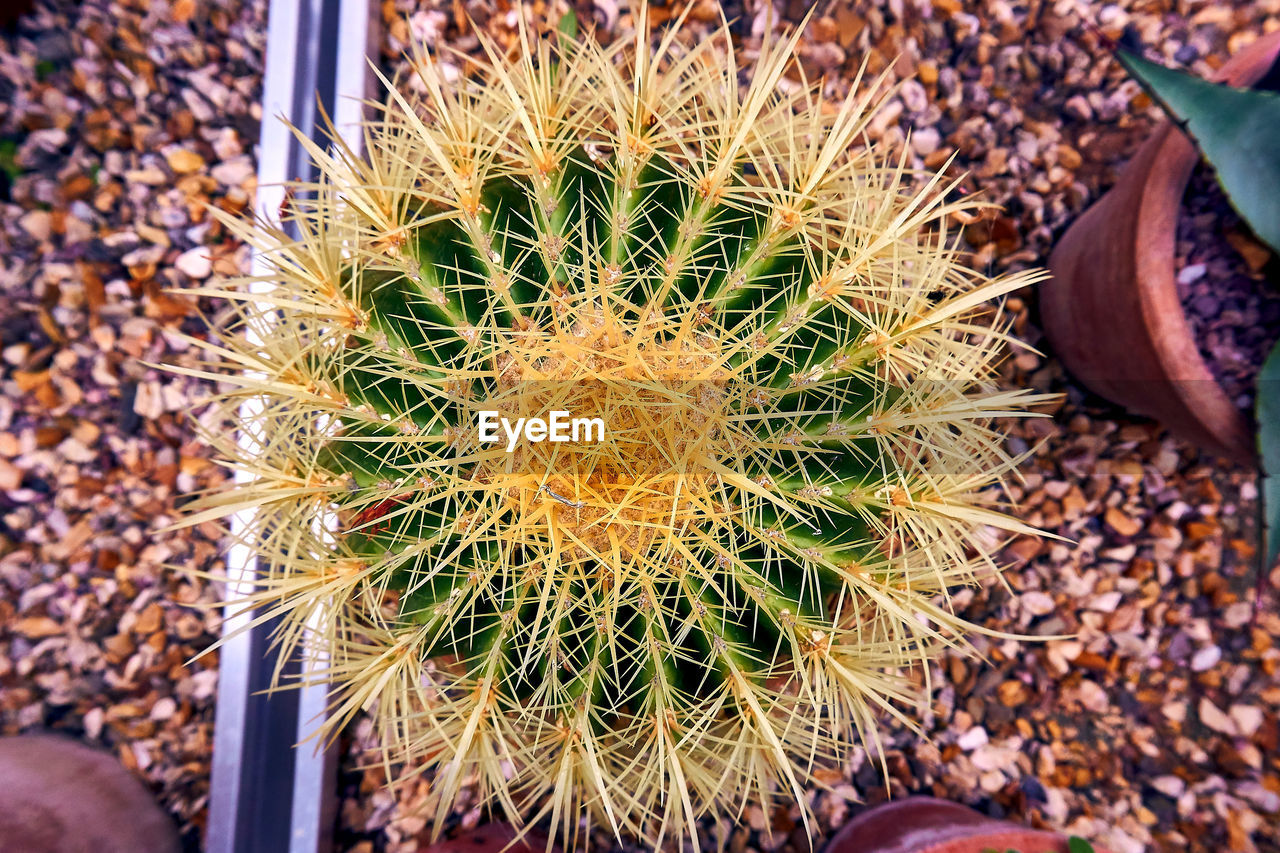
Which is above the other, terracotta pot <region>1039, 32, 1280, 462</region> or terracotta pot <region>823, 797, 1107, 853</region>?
terracotta pot <region>1039, 32, 1280, 462</region>

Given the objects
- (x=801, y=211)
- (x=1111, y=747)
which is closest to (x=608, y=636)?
(x=801, y=211)

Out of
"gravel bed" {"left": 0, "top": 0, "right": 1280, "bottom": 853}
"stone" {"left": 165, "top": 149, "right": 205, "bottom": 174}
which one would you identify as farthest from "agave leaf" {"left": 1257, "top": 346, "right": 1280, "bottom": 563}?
"stone" {"left": 165, "top": 149, "right": 205, "bottom": 174}

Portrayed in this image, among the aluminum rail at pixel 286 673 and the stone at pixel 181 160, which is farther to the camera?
the stone at pixel 181 160

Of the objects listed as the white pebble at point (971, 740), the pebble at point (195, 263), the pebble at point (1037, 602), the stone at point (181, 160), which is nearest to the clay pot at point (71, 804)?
the pebble at point (195, 263)

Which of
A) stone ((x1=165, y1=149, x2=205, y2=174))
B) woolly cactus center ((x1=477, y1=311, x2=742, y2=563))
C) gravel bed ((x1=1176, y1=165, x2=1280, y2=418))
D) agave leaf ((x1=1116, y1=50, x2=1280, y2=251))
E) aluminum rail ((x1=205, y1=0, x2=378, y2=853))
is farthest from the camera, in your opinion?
stone ((x1=165, y1=149, x2=205, y2=174))

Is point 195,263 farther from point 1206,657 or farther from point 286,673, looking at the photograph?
point 1206,657

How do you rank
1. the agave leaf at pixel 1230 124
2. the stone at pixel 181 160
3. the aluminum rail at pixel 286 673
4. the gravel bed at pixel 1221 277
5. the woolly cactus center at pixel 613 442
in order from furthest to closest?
the stone at pixel 181 160, the aluminum rail at pixel 286 673, the gravel bed at pixel 1221 277, the agave leaf at pixel 1230 124, the woolly cactus center at pixel 613 442

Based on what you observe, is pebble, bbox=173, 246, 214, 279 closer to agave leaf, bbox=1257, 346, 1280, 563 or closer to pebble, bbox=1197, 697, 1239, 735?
agave leaf, bbox=1257, 346, 1280, 563

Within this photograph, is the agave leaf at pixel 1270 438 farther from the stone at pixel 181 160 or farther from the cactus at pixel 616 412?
the stone at pixel 181 160
